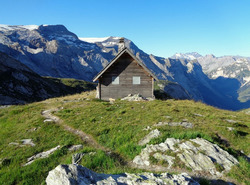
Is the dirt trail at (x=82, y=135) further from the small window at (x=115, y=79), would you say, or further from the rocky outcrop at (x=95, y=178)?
the small window at (x=115, y=79)

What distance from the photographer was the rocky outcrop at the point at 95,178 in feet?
16.8

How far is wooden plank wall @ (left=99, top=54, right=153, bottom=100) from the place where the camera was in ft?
95.3

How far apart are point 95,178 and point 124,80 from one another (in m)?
24.2

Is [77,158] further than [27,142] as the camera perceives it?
No

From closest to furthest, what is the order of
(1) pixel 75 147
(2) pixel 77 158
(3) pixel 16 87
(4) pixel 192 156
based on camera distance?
1. (4) pixel 192 156
2. (2) pixel 77 158
3. (1) pixel 75 147
4. (3) pixel 16 87

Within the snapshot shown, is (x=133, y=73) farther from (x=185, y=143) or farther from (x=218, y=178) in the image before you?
(x=218, y=178)

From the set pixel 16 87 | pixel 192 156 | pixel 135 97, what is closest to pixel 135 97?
pixel 135 97

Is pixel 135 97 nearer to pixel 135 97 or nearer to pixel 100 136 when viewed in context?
pixel 135 97

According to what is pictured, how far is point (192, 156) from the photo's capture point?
353 inches

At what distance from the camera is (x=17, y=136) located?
14125mm

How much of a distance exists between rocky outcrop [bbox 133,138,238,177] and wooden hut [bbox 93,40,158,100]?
1920 centimetres

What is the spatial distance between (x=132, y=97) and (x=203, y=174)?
1975 cm

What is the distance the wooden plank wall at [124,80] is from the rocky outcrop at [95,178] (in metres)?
23.4

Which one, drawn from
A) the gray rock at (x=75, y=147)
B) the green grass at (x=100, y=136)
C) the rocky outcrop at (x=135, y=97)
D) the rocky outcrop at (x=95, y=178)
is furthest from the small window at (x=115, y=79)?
the rocky outcrop at (x=95, y=178)
